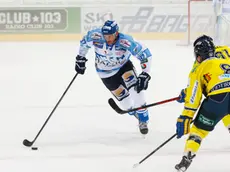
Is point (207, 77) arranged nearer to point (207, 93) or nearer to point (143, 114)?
point (207, 93)

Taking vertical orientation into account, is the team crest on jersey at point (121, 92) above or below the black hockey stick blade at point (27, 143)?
above

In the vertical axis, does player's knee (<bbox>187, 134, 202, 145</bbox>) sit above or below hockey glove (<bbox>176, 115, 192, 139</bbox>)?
below

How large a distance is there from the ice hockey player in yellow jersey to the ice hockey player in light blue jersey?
955 mm

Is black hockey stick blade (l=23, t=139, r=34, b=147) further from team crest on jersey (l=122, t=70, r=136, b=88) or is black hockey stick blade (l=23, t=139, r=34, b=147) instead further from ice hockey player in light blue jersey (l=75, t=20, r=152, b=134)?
team crest on jersey (l=122, t=70, r=136, b=88)

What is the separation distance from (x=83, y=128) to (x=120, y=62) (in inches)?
26.6

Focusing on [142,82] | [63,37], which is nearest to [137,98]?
[142,82]

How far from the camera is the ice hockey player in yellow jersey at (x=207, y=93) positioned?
9.46 feet

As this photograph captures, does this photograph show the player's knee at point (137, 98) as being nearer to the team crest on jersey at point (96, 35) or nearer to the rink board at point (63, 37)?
the team crest on jersey at point (96, 35)

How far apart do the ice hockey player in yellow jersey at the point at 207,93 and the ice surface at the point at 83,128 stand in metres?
0.42

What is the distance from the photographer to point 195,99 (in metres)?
2.91

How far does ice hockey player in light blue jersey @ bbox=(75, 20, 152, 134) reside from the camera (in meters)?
3.90

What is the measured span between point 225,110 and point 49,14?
8134 millimetres

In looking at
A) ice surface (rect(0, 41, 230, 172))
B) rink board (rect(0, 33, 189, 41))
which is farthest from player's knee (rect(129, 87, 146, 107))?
rink board (rect(0, 33, 189, 41))

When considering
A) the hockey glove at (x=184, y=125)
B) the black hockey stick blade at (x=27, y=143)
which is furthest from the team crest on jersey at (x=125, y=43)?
the hockey glove at (x=184, y=125)
